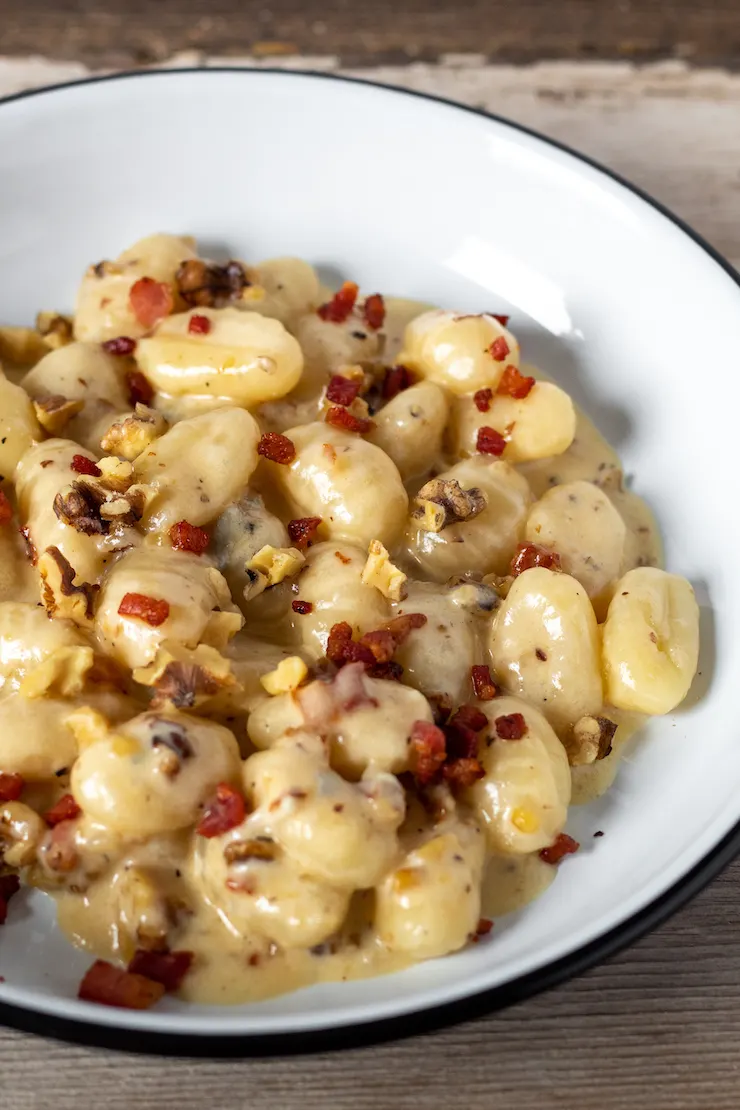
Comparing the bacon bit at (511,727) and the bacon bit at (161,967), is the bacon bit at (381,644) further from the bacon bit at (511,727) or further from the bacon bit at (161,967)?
the bacon bit at (161,967)

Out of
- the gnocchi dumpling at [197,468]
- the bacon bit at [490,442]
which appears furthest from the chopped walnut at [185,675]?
the bacon bit at [490,442]

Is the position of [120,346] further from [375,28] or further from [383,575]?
[375,28]

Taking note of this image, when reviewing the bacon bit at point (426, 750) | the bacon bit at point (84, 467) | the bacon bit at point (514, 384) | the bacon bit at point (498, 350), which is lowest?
the bacon bit at point (426, 750)

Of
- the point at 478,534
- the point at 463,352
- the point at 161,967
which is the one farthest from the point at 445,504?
the point at 161,967

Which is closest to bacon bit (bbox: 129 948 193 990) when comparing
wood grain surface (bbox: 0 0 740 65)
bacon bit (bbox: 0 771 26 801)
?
bacon bit (bbox: 0 771 26 801)

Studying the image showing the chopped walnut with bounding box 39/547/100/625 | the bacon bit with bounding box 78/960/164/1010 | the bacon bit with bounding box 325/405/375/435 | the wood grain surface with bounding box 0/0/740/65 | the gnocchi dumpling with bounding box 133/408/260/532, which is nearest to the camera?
the bacon bit with bounding box 78/960/164/1010

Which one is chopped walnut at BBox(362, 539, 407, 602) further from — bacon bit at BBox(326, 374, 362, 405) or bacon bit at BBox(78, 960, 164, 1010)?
bacon bit at BBox(78, 960, 164, 1010)
